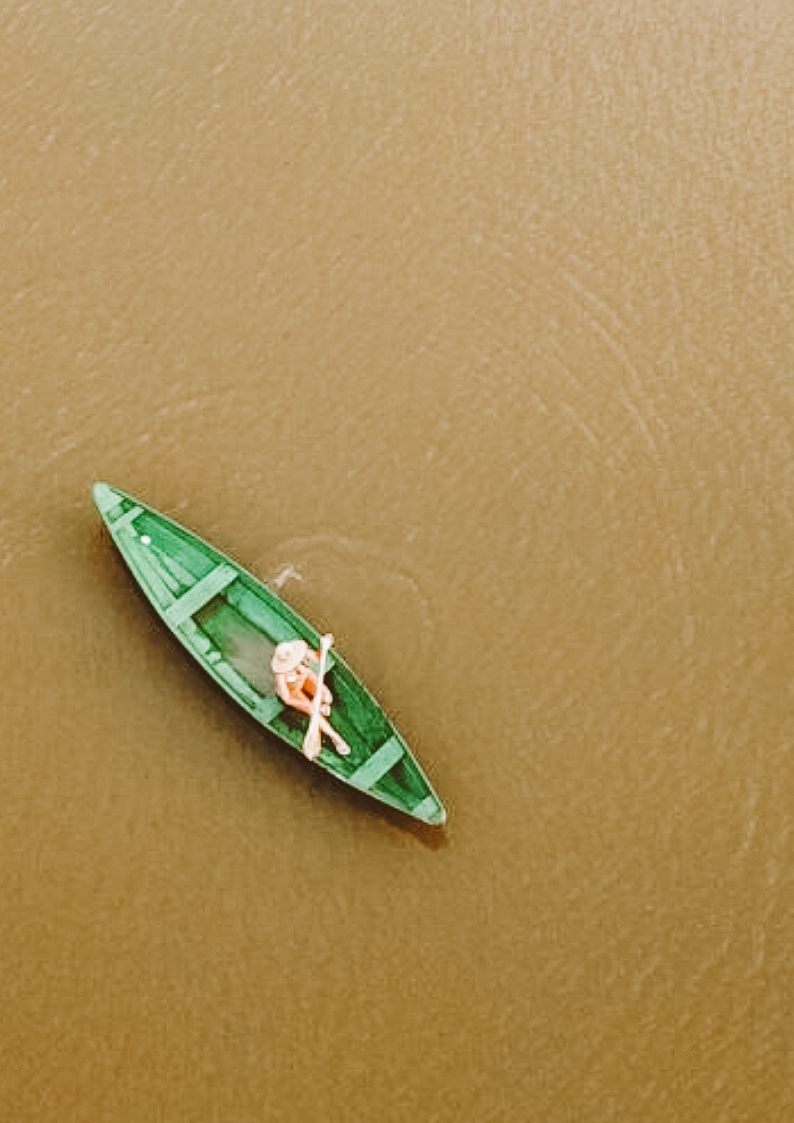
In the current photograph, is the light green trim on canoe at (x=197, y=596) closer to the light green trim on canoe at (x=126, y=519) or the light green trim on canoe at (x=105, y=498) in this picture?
the light green trim on canoe at (x=126, y=519)

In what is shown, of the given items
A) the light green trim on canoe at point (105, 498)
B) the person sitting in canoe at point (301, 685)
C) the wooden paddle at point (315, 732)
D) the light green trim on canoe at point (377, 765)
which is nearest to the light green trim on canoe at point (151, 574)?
the light green trim on canoe at point (105, 498)

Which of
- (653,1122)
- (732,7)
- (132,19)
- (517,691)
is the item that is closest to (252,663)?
(517,691)

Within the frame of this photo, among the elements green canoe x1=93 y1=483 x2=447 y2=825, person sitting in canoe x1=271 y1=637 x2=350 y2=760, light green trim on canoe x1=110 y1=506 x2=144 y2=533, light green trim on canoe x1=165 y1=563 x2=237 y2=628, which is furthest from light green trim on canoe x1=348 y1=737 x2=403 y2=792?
light green trim on canoe x1=110 y1=506 x2=144 y2=533

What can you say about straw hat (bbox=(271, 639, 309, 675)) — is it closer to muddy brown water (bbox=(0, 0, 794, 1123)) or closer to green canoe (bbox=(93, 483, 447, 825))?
green canoe (bbox=(93, 483, 447, 825))

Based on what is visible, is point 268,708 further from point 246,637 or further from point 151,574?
point 151,574

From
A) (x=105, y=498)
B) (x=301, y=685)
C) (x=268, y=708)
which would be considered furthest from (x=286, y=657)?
(x=105, y=498)
